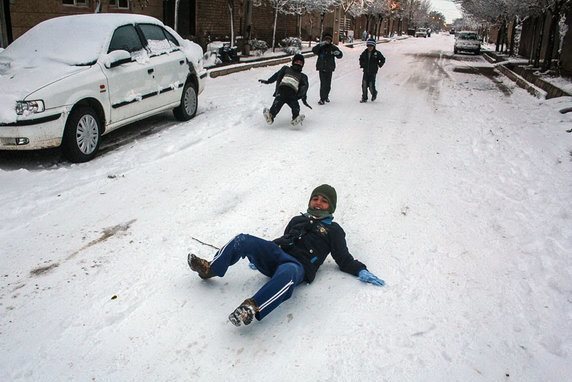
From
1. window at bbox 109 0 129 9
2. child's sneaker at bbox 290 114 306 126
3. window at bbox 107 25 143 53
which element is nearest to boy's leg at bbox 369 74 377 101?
child's sneaker at bbox 290 114 306 126

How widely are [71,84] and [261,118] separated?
3.91 meters

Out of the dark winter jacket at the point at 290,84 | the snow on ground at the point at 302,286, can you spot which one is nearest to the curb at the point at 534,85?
the snow on ground at the point at 302,286

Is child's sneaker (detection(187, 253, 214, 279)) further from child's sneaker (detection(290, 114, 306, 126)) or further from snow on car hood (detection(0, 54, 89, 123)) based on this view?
child's sneaker (detection(290, 114, 306, 126))

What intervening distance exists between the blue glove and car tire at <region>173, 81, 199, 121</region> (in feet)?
19.3

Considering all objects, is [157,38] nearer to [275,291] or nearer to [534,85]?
[275,291]

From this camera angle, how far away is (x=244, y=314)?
288cm

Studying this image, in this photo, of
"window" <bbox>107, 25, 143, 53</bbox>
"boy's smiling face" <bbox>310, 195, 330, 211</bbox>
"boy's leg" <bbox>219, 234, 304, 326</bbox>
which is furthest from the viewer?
"window" <bbox>107, 25, 143, 53</bbox>

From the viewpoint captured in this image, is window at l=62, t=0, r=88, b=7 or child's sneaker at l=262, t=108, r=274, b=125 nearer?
child's sneaker at l=262, t=108, r=274, b=125

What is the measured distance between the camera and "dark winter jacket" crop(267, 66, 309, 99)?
328 inches

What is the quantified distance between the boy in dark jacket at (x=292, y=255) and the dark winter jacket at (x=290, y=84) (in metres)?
4.93

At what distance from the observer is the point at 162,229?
4.38 meters

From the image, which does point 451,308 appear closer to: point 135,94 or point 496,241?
point 496,241

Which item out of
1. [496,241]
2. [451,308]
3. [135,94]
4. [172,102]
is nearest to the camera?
[451,308]

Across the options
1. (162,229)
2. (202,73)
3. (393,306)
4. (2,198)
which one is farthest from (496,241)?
(202,73)
